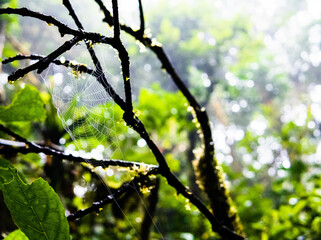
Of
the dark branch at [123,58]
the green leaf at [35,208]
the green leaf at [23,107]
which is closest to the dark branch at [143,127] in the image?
the dark branch at [123,58]

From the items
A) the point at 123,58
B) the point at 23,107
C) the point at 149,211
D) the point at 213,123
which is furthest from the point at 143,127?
the point at 213,123

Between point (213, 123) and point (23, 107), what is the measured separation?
9259 mm

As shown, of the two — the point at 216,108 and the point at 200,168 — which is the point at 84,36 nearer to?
the point at 200,168

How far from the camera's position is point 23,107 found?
0.98 meters

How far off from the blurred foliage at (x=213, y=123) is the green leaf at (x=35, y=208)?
29 cm

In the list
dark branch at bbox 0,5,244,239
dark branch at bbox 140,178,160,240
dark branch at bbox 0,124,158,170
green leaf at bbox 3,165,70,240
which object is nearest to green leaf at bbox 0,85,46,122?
dark branch at bbox 0,124,158,170

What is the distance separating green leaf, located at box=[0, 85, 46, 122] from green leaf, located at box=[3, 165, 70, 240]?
22.6 inches

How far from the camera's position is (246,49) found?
7.20 metres

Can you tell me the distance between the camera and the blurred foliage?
1753 mm

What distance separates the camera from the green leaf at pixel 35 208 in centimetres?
48

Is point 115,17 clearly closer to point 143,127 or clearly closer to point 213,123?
point 143,127

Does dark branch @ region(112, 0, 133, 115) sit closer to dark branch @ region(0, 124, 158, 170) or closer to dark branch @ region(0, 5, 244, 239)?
dark branch @ region(0, 5, 244, 239)

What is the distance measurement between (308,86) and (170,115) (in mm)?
13704

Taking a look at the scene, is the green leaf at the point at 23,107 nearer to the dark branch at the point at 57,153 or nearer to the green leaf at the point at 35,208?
the dark branch at the point at 57,153
